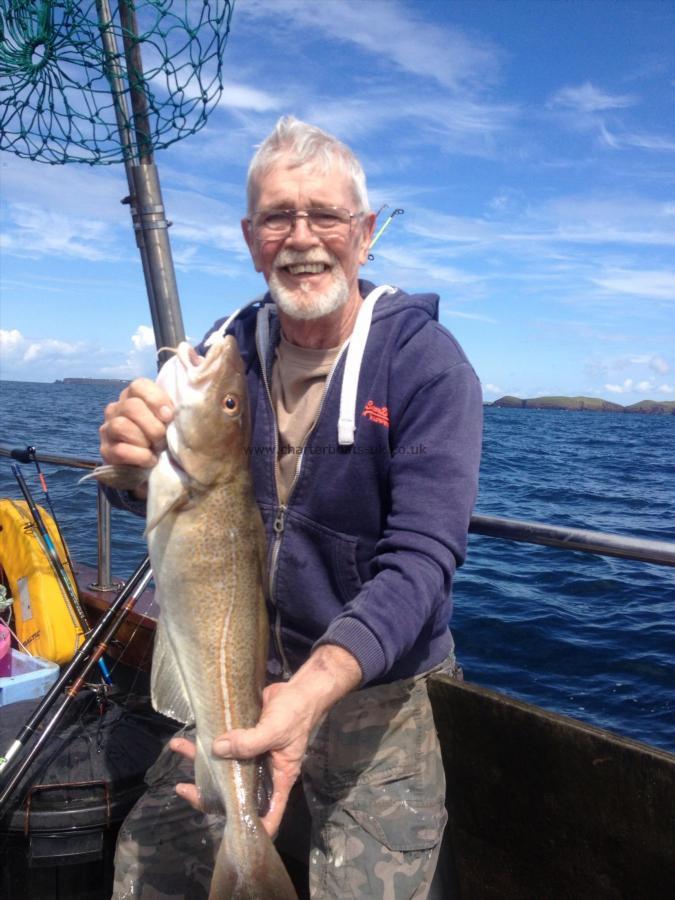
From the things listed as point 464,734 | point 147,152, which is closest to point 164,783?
point 464,734

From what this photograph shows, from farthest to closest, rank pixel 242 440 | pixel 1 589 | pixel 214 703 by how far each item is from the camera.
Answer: pixel 1 589
pixel 242 440
pixel 214 703

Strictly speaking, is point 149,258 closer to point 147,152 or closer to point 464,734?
point 147,152

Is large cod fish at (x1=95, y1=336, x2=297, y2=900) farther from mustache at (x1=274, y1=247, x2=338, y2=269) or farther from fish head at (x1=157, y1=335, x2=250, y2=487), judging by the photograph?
mustache at (x1=274, y1=247, x2=338, y2=269)

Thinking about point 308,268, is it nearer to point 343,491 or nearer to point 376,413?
point 376,413

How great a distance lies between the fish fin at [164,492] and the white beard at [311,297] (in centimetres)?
82

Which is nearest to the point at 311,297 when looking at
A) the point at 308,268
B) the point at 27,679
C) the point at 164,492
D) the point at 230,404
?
the point at 308,268

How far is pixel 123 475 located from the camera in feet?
8.64

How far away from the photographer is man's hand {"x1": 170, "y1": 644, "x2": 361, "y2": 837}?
2.12 meters

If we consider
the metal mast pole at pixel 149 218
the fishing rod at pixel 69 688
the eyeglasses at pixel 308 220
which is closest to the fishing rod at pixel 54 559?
the fishing rod at pixel 69 688

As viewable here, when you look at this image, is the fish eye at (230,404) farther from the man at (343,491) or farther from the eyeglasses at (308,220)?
the eyeglasses at (308,220)

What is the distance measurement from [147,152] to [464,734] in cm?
311

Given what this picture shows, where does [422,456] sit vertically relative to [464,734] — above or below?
above

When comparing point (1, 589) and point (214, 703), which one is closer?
point (214, 703)

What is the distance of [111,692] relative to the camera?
4.34m
